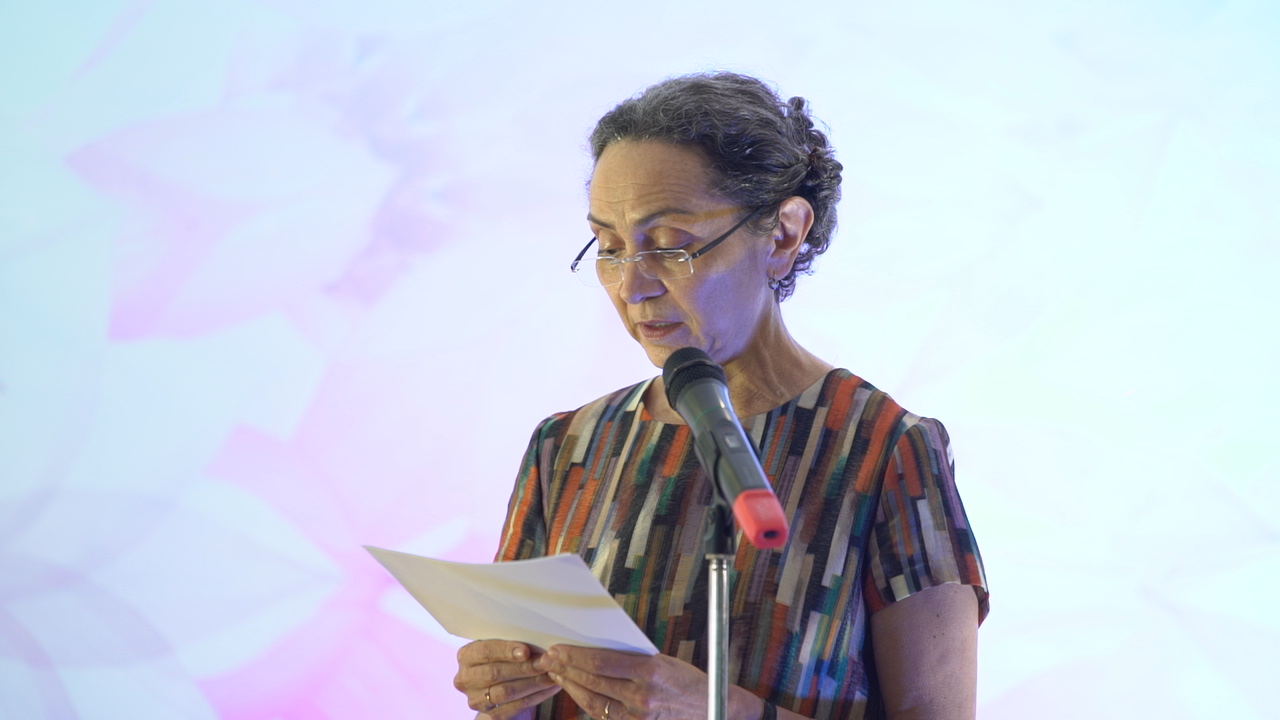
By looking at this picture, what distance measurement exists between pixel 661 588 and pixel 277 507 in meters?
1.33

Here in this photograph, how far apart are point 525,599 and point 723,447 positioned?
0.32 meters

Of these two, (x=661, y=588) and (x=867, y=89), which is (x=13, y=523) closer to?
(x=661, y=588)

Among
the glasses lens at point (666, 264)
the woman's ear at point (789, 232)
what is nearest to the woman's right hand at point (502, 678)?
the glasses lens at point (666, 264)

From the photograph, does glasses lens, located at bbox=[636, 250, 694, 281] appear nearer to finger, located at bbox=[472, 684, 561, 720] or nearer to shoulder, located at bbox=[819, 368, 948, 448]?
shoulder, located at bbox=[819, 368, 948, 448]

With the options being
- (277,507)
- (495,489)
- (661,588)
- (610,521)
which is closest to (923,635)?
(661,588)

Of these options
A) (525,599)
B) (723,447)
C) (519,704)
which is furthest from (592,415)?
(723,447)

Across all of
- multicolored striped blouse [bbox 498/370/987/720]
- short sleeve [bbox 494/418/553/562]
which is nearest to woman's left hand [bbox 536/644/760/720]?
multicolored striped blouse [bbox 498/370/987/720]

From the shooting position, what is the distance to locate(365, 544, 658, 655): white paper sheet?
3.44ft

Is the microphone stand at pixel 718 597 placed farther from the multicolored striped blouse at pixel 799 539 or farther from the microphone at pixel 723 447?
the multicolored striped blouse at pixel 799 539

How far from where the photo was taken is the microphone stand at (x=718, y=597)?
3.08 ft

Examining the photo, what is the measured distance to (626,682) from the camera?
1211 millimetres

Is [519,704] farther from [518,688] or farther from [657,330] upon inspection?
[657,330]

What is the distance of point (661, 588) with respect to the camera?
1.49m

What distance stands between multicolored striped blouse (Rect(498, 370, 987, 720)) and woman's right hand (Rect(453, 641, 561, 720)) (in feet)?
0.69
